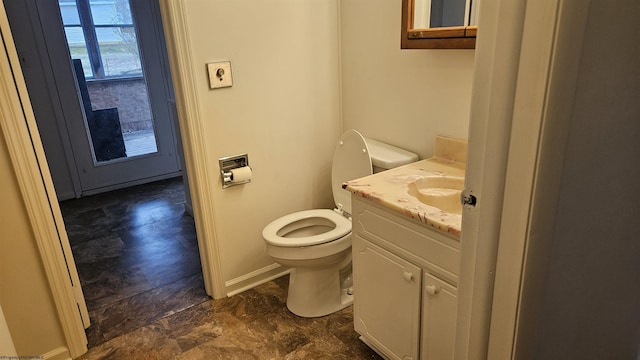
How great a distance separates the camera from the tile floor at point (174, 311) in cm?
189

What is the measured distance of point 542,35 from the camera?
56 cm

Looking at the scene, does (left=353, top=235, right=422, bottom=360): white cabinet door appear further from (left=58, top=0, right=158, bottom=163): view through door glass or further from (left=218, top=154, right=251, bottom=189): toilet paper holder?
(left=58, top=0, right=158, bottom=163): view through door glass

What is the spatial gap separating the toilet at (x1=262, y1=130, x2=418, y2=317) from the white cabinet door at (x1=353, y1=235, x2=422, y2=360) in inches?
10.3

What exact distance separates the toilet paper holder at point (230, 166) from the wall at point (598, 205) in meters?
1.63

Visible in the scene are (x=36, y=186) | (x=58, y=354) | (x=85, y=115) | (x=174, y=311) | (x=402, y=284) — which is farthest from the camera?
(x=85, y=115)

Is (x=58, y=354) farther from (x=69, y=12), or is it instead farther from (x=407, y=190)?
(x=69, y=12)

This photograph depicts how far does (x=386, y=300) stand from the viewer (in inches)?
62.4

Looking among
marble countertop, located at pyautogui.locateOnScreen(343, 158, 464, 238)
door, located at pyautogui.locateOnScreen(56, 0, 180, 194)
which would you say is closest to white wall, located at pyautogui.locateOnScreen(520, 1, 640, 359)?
marble countertop, located at pyautogui.locateOnScreen(343, 158, 464, 238)

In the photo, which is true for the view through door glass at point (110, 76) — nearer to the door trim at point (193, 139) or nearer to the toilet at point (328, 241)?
the door trim at point (193, 139)

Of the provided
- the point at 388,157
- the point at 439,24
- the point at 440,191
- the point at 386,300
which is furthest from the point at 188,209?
the point at 439,24

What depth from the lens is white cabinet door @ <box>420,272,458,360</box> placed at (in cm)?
132

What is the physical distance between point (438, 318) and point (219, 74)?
1444 mm

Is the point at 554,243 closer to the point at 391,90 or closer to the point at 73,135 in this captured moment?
the point at 391,90

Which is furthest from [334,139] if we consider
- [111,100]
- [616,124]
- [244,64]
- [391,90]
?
[111,100]
